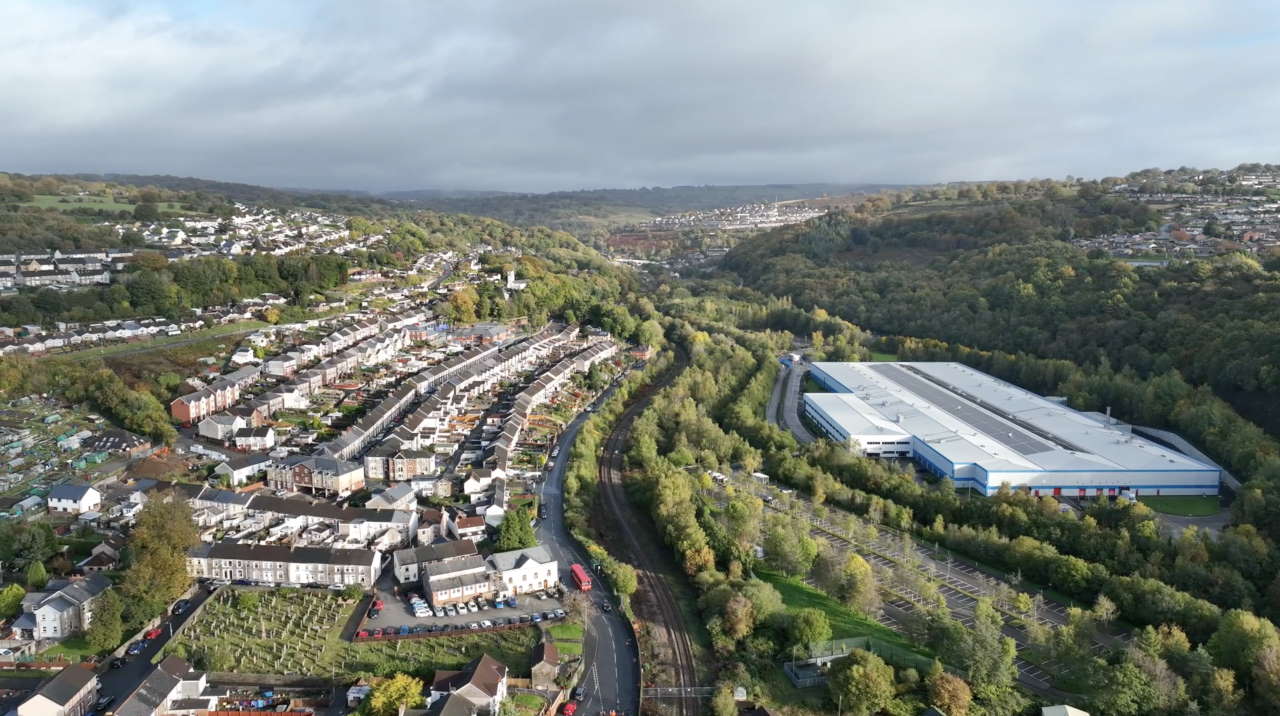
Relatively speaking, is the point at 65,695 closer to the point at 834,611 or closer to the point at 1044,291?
the point at 834,611

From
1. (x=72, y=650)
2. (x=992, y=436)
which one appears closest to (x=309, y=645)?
(x=72, y=650)

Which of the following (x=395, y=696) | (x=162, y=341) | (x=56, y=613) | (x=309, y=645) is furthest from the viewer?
(x=162, y=341)

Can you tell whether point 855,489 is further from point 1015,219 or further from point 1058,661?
point 1015,219

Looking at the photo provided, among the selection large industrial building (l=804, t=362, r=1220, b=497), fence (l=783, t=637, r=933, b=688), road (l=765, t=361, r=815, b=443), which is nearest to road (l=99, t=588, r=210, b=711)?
fence (l=783, t=637, r=933, b=688)

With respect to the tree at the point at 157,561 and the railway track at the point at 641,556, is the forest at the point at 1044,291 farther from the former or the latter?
the tree at the point at 157,561

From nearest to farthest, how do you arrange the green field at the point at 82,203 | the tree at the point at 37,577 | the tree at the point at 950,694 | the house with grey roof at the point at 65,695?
the house with grey roof at the point at 65,695, the tree at the point at 950,694, the tree at the point at 37,577, the green field at the point at 82,203

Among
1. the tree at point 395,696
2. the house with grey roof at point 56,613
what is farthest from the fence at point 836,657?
the house with grey roof at point 56,613
